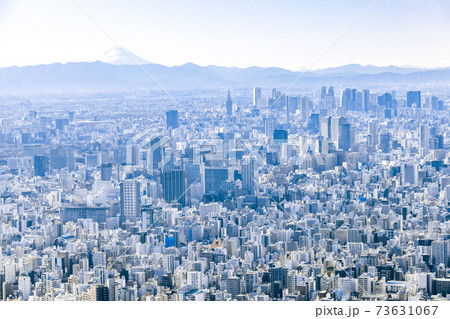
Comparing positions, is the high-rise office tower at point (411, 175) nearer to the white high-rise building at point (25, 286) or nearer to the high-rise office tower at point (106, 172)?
the high-rise office tower at point (106, 172)

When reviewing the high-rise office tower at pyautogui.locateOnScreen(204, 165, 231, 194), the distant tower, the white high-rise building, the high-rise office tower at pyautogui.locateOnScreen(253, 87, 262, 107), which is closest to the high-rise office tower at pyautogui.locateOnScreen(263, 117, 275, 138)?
the high-rise office tower at pyautogui.locateOnScreen(253, 87, 262, 107)

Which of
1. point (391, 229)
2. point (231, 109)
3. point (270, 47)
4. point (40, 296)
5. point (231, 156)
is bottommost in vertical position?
point (40, 296)

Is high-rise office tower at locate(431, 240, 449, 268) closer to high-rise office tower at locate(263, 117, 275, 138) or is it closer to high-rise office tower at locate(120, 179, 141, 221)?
high-rise office tower at locate(263, 117, 275, 138)
